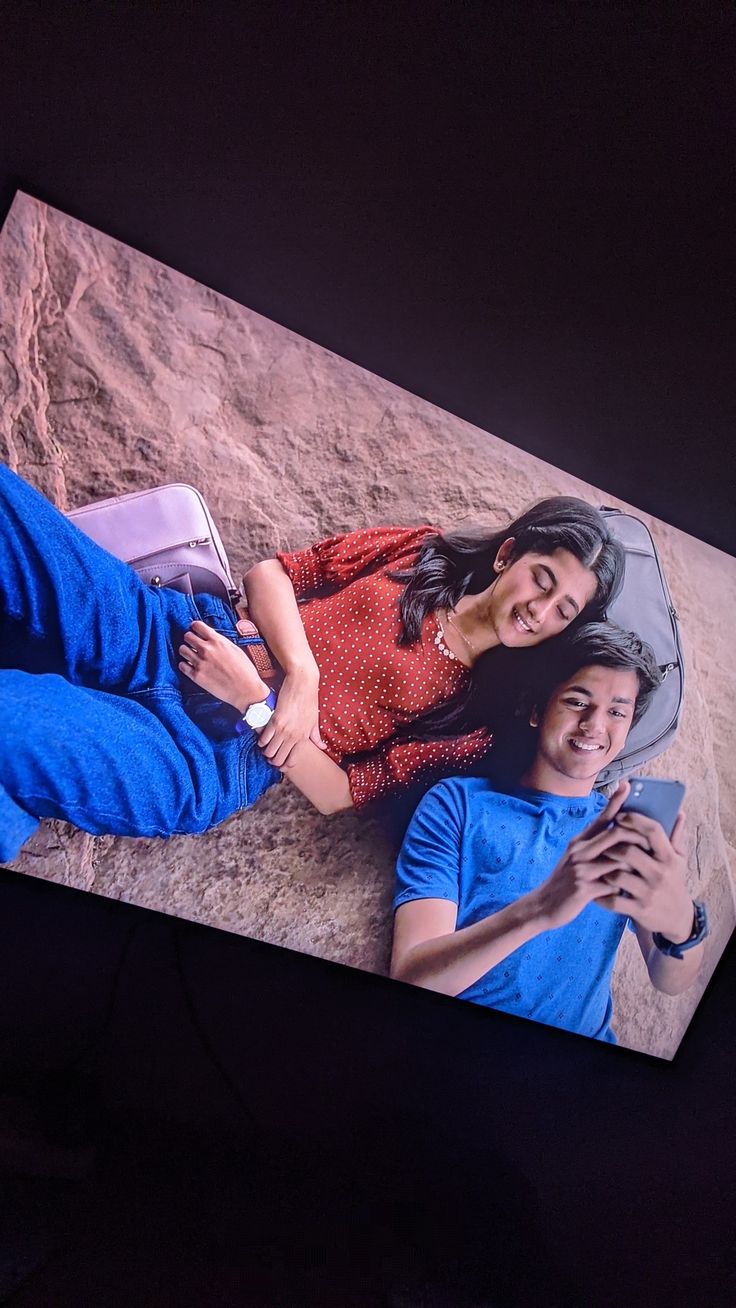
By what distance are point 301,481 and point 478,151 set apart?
0.69 meters

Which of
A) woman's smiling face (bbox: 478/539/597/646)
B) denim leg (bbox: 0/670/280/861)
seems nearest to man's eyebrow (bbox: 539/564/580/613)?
→ woman's smiling face (bbox: 478/539/597/646)

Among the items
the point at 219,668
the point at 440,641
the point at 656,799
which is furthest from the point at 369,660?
the point at 656,799

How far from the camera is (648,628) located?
5.74ft

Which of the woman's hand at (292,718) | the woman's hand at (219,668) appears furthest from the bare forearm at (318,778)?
the woman's hand at (219,668)

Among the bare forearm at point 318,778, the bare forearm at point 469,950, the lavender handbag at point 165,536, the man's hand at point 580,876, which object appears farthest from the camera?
Result: the man's hand at point 580,876

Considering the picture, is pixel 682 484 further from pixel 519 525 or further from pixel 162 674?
pixel 162 674

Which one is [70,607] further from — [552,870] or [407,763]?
[552,870]

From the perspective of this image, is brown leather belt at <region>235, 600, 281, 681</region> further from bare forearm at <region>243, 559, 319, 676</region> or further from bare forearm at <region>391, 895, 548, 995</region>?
bare forearm at <region>391, 895, 548, 995</region>

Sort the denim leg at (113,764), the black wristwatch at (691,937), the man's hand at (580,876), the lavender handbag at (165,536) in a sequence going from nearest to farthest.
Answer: the denim leg at (113,764)
the lavender handbag at (165,536)
the man's hand at (580,876)
the black wristwatch at (691,937)

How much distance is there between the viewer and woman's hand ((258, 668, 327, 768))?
1413mm

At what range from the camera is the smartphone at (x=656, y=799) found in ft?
5.67

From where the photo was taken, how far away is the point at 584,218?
1529 millimetres

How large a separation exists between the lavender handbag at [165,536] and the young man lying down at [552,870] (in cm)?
61

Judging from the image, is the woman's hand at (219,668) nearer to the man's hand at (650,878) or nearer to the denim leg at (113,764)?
the denim leg at (113,764)
